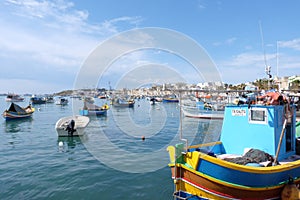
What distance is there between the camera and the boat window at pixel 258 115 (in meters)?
7.42

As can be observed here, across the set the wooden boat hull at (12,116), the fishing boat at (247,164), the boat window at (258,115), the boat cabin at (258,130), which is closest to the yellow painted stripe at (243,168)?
the fishing boat at (247,164)

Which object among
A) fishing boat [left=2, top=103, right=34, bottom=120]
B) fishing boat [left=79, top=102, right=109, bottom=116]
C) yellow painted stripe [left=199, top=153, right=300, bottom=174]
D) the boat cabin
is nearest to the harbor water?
yellow painted stripe [left=199, top=153, right=300, bottom=174]

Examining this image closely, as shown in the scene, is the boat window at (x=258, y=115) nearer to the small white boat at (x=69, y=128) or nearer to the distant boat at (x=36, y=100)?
the small white boat at (x=69, y=128)

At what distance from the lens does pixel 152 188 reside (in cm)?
881

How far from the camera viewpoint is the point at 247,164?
6238 millimetres

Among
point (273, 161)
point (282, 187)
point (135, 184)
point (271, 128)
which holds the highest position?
point (271, 128)

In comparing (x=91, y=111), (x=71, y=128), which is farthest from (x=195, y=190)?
(x=91, y=111)

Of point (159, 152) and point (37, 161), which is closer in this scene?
point (37, 161)

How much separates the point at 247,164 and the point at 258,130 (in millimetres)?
1905

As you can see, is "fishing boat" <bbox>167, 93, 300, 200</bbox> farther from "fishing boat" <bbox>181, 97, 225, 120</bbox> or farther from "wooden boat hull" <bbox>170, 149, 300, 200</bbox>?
"fishing boat" <bbox>181, 97, 225, 120</bbox>

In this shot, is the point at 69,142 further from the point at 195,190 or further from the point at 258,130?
the point at 258,130

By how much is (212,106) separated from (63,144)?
25.6 m

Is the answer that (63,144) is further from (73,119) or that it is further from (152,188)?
(152,188)

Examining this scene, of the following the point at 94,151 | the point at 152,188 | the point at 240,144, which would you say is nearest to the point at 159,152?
the point at 94,151
